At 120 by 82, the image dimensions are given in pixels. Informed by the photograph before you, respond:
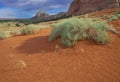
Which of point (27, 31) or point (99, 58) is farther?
point (27, 31)

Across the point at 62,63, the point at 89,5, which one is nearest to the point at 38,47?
the point at 62,63

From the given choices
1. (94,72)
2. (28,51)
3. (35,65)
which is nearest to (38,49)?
(28,51)

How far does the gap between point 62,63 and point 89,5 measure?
59802mm

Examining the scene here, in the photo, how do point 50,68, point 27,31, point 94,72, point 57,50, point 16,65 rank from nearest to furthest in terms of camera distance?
point 94,72 → point 50,68 → point 16,65 → point 57,50 → point 27,31

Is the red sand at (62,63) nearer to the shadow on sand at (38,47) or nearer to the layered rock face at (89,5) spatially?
the shadow on sand at (38,47)

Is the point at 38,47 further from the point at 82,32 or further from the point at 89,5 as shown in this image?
the point at 89,5

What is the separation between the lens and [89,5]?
67.0 metres

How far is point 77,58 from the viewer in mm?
8961

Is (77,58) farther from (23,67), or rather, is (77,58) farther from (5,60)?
(5,60)

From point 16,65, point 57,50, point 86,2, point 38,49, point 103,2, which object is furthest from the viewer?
point 86,2

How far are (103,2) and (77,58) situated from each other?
5298 centimetres

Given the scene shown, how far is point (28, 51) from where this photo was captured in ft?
35.8

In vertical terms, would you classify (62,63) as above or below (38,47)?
below

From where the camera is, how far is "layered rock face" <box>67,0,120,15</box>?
182ft
